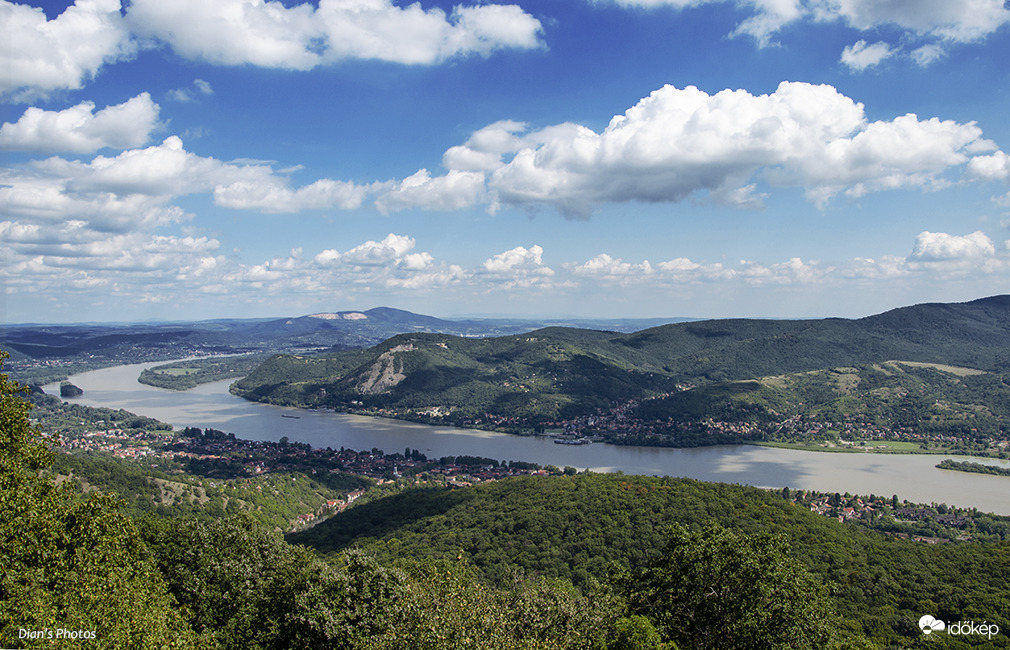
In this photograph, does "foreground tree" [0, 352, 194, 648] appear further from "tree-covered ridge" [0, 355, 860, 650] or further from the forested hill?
the forested hill

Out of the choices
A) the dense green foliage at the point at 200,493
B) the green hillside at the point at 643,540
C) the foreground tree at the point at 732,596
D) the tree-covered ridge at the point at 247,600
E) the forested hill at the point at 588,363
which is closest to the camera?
the tree-covered ridge at the point at 247,600

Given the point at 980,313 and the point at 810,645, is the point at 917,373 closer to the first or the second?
the point at 980,313

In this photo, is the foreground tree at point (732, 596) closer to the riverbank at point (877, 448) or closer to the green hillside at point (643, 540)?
the green hillside at point (643, 540)

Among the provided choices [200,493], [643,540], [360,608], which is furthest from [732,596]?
[200,493]

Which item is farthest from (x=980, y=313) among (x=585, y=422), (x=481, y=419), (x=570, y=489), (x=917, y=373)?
(x=570, y=489)

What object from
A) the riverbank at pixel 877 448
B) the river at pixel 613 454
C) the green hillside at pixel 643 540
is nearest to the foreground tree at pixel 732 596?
the green hillside at pixel 643 540

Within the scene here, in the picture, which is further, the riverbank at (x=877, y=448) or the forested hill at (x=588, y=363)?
the forested hill at (x=588, y=363)

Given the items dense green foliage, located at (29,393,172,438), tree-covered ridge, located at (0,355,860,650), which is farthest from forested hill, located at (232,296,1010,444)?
tree-covered ridge, located at (0,355,860,650)
